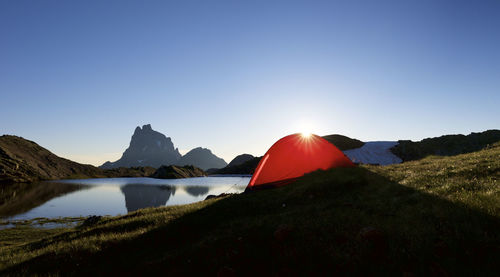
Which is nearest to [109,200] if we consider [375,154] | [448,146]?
[375,154]

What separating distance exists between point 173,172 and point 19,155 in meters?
123

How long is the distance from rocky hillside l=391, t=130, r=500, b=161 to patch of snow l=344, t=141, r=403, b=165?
1350mm

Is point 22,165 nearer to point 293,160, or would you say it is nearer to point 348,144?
point 348,144

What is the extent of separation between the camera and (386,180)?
11.8 meters

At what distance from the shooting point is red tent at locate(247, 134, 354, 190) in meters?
16.9

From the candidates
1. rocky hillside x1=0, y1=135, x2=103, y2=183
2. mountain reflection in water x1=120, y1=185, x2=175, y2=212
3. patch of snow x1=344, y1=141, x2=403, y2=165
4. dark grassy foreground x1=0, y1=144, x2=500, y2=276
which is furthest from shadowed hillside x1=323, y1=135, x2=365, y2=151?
rocky hillside x1=0, y1=135, x2=103, y2=183

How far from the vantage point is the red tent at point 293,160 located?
16938mm

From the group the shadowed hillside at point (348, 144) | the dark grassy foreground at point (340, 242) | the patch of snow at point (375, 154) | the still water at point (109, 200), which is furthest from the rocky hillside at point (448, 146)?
the dark grassy foreground at point (340, 242)

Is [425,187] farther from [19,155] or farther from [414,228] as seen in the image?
[19,155]

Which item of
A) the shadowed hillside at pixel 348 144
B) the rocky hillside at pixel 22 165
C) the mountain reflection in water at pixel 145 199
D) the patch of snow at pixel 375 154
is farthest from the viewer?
the rocky hillside at pixel 22 165

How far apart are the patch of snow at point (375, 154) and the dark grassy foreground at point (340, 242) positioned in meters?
29.6

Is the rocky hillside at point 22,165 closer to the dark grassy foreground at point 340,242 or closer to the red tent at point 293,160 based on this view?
the red tent at point 293,160

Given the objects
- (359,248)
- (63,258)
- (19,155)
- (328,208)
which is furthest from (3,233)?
(19,155)

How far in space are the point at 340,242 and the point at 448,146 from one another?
5469 centimetres
